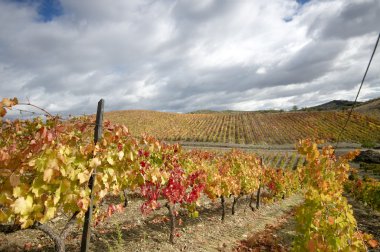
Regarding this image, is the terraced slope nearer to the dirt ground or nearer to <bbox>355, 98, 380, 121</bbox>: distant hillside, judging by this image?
<bbox>355, 98, 380, 121</bbox>: distant hillside

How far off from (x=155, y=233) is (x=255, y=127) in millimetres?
58980

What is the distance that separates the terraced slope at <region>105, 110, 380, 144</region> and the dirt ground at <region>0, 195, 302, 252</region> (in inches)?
1659

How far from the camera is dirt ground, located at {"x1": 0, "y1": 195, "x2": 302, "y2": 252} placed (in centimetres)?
675

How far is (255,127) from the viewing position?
2549 inches

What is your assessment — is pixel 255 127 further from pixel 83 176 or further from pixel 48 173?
pixel 48 173

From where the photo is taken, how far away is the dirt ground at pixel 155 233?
675cm

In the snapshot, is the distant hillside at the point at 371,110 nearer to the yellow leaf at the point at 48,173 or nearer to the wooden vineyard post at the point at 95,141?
the wooden vineyard post at the point at 95,141

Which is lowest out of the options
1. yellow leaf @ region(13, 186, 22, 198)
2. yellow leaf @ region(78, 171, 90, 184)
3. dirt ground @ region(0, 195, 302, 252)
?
dirt ground @ region(0, 195, 302, 252)

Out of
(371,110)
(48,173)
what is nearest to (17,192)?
(48,173)

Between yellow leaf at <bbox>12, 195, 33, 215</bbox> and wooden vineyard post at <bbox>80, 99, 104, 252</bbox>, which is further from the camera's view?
wooden vineyard post at <bbox>80, 99, 104, 252</bbox>

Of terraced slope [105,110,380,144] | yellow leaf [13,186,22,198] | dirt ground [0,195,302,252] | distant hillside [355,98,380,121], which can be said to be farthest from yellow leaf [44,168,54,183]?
distant hillside [355,98,380,121]

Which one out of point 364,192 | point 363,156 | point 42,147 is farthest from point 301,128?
point 42,147

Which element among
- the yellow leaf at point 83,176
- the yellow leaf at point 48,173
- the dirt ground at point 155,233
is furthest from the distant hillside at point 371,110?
the yellow leaf at point 48,173

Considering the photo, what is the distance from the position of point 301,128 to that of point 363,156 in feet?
82.0
